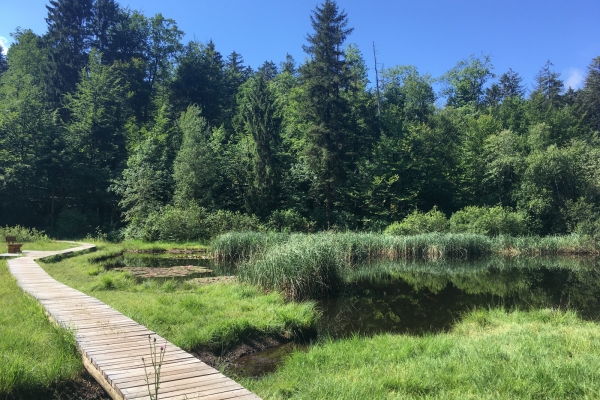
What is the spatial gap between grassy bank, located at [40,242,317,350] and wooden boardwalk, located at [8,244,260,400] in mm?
697

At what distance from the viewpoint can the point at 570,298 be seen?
38.2 feet

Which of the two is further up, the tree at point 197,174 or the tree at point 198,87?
the tree at point 198,87

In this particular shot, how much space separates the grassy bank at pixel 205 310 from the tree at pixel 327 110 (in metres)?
22.0

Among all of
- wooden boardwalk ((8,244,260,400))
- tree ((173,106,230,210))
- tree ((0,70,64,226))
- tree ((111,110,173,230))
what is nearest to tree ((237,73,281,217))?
tree ((173,106,230,210))

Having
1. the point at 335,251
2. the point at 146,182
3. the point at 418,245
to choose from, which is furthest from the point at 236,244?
the point at 146,182

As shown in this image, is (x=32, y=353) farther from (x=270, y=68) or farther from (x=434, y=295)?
(x=270, y=68)

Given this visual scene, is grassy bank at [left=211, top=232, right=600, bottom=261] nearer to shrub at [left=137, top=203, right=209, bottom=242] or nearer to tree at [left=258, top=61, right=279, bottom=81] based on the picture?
shrub at [left=137, top=203, right=209, bottom=242]

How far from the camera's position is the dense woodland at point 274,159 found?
29984 mm

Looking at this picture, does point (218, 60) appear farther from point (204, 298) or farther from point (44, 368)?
point (44, 368)

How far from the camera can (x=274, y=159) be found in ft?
104

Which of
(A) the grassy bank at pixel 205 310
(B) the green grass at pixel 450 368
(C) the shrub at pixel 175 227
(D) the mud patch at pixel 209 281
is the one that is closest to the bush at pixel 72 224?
(C) the shrub at pixel 175 227

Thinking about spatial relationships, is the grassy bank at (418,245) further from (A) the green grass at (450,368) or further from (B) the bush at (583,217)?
(A) the green grass at (450,368)

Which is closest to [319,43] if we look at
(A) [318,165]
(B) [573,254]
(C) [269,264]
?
(A) [318,165]

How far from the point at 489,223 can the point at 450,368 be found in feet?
80.2
